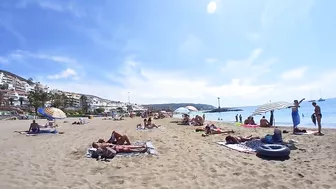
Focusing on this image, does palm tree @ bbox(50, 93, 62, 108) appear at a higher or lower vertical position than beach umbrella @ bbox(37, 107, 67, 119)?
higher

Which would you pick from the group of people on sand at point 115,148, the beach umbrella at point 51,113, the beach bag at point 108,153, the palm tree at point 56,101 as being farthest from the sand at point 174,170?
the palm tree at point 56,101

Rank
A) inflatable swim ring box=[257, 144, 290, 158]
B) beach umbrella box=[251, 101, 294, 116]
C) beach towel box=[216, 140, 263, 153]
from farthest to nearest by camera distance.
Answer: beach umbrella box=[251, 101, 294, 116] < beach towel box=[216, 140, 263, 153] < inflatable swim ring box=[257, 144, 290, 158]

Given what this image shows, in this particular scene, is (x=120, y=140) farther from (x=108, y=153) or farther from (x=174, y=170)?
(x=174, y=170)

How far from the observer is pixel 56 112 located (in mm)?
15906

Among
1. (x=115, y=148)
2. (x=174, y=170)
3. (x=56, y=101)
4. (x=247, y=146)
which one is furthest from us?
(x=56, y=101)

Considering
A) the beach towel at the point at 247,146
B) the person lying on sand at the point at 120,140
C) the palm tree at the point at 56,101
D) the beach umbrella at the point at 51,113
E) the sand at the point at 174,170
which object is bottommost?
the sand at the point at 174,170

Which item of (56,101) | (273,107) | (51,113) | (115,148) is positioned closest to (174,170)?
(115,148)

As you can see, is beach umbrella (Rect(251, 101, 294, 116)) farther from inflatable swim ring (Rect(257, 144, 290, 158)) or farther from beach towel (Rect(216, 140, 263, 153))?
inflatable swim ring (Rect(257, 144, 290, 158))

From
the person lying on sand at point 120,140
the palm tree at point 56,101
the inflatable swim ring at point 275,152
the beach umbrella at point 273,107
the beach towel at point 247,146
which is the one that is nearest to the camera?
the inflatable swim ring at point 275,152

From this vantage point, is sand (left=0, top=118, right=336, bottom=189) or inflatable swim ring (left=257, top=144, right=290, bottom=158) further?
inflatable swim ring (left=257, top=144, right=290, bottom=158)

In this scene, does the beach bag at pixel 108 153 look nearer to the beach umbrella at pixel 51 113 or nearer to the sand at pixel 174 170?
the sand at pixel 174 170

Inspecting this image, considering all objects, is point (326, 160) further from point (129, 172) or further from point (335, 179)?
point (129, 172)

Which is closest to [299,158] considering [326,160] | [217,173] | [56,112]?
[326,160]

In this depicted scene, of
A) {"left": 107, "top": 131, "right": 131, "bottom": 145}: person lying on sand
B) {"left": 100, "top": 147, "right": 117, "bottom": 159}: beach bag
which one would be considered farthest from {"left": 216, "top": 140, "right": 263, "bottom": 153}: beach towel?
{"left": 100, "top": 147, "right": 117, "bottom": 159}: beach bag
